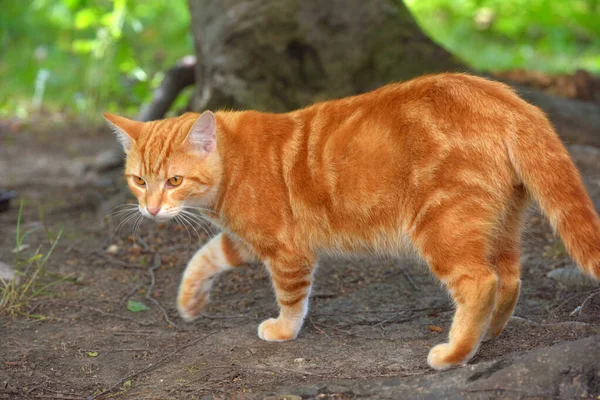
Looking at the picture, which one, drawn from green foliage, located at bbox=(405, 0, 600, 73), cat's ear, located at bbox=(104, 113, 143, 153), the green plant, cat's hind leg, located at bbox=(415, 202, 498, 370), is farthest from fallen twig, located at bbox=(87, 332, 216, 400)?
green foliage, located at bbox=(405, 0, 600, 73)

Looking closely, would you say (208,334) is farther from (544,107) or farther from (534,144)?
(544,107)

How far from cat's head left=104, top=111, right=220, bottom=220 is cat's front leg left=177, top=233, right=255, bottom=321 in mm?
297

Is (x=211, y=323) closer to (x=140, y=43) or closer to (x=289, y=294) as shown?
(x=289, y=294)

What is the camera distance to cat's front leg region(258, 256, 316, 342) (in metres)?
3.14

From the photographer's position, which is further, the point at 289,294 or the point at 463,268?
the point at 289,294

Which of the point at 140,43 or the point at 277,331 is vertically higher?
the point at 277,331

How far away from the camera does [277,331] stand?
10.5 feet

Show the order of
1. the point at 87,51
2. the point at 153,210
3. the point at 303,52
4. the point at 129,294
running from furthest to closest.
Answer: the point at 87,51 < the point at 303,52 < the point at 129,294 < the point at 153,210

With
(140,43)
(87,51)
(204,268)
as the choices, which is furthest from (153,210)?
(140,43)

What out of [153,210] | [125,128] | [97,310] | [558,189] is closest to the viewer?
[558,189]

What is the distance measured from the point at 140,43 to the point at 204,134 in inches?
268

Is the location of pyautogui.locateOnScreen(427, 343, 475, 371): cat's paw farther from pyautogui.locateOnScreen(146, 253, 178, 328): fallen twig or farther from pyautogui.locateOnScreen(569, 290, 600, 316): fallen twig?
pyautogui.locateOnScreen(146, 253, 178, 328): fallen twig

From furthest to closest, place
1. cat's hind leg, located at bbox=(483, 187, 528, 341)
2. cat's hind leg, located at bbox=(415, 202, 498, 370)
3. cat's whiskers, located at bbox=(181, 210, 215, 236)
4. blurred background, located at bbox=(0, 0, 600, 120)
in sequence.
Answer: blurred background, located at bbox=(0, 0, 600, 120) < cat's whiskers, located at bbox=(181, 210, 215, 236) < cat's hind leg, located at bbox=(483, 187, 528, 341) < cat's hind leg, located at bbox=(415, 202, 498, 370)

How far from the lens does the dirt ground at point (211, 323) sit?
284cm
